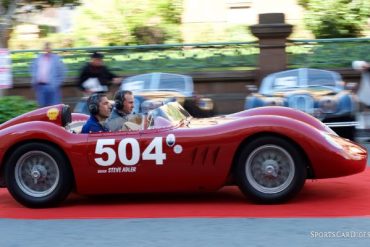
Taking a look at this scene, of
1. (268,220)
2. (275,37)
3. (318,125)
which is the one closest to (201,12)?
(275,37)

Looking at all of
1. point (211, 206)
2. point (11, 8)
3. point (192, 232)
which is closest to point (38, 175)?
point (211, 206)

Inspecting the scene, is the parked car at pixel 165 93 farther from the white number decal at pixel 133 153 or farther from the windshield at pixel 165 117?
the white number decal at pixel 133 153

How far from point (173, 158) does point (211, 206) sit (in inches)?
24.4

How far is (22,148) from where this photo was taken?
752cm

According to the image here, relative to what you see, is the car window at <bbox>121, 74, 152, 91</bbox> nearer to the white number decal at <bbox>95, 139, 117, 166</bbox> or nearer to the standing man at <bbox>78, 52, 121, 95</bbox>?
the standing man at <bbox>78, 52, 121, 95</bbox>

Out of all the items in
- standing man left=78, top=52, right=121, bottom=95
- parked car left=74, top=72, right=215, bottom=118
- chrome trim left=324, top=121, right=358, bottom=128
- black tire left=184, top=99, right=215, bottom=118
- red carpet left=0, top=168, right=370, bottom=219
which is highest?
standing man left=78, top=52, right=121, bottom=95

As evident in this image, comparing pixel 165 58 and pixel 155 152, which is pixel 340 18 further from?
pixel 155 152

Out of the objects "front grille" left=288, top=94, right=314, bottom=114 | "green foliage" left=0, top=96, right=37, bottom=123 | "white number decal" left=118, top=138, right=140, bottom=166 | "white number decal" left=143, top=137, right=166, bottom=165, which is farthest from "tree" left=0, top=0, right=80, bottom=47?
"white number decal" left=143, top=137, right=166, bottom=165

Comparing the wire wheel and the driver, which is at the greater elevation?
the driver

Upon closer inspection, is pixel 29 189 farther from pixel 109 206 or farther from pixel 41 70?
pixel 41 70

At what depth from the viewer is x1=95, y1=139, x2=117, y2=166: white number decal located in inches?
288

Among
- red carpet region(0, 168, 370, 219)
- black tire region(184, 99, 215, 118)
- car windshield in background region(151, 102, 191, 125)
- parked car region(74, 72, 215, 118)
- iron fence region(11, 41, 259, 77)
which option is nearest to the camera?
red carpet region(0, 168, 370, 219)

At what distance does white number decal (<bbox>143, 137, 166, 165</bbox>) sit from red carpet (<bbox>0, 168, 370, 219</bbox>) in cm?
51

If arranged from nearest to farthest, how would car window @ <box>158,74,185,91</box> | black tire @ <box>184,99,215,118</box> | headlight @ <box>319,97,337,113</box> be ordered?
headlight @ <box>319,97,337,113</box> → black tire @ <box>184,99,215,118</box> → car window @ <box>158,74,185,91</box>
